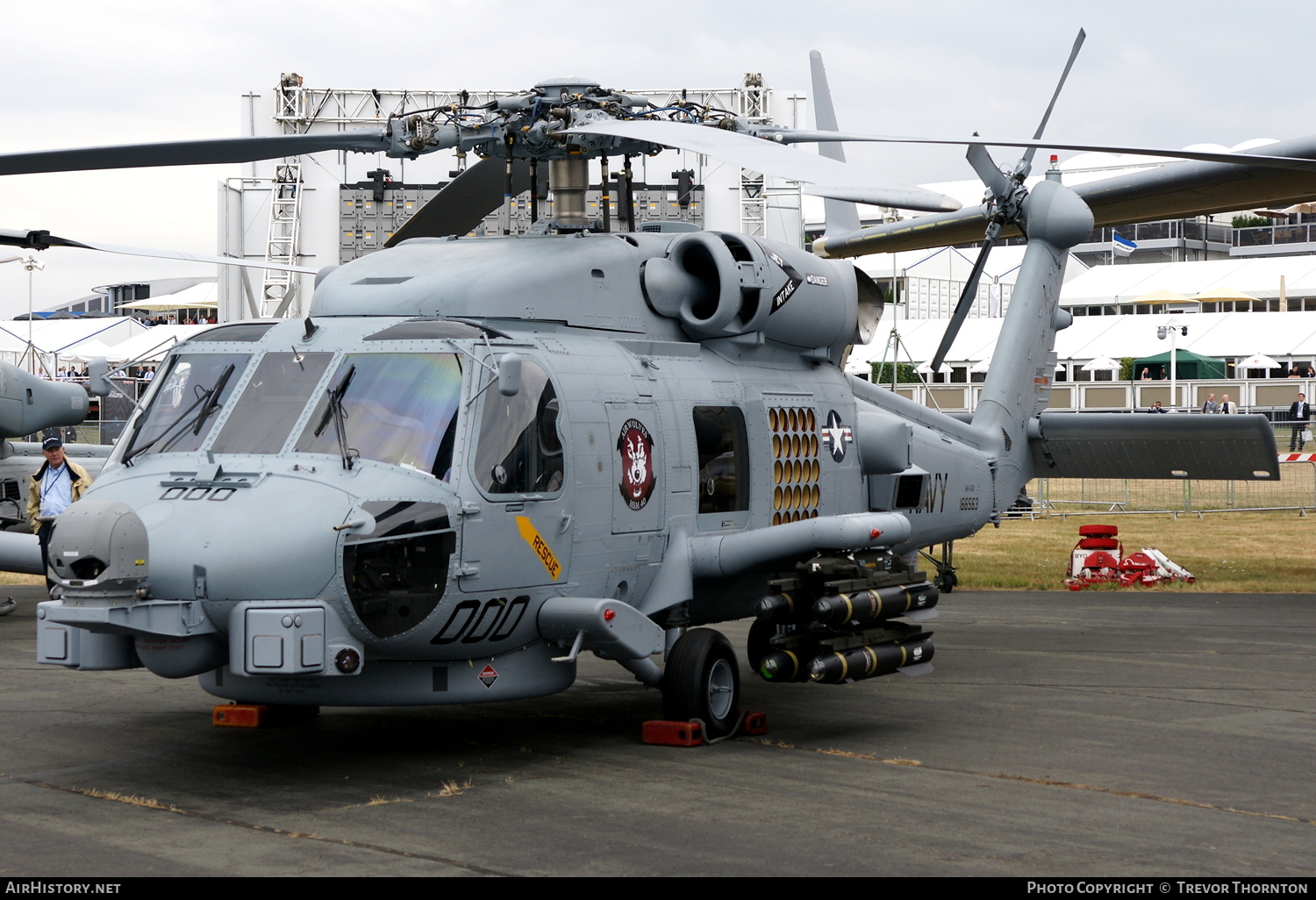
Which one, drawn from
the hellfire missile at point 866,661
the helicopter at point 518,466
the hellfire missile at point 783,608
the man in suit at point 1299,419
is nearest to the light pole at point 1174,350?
the man in suit at point 1299,419

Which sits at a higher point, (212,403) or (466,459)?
(212,403)

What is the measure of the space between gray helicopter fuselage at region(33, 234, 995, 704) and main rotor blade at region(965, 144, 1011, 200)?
13.9ft

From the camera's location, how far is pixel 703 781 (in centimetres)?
772

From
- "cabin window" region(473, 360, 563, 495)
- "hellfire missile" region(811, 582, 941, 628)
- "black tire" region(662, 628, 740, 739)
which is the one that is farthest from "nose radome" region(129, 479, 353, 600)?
"hellfire missile" region(811, 582, 941, 628)

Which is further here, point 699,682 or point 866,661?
point 866,661

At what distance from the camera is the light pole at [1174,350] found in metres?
41.3

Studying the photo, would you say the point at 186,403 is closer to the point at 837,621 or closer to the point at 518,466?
the point at 518,466

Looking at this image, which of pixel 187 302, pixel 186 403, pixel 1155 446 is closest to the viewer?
pixel 186 403

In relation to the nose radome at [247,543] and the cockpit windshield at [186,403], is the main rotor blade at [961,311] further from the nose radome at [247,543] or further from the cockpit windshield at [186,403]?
the nose radome at [247,543]

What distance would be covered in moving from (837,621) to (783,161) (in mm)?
3028

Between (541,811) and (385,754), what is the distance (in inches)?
71.5

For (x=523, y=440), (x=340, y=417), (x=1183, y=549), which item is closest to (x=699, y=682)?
(x=523, y=440)

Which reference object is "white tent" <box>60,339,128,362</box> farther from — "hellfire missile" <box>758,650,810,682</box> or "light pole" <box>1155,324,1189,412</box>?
"hellfire missile" <box>758,650,810,682</box>
